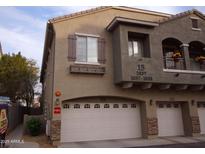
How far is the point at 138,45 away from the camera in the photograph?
13.7 metres

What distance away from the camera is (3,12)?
40.2ft

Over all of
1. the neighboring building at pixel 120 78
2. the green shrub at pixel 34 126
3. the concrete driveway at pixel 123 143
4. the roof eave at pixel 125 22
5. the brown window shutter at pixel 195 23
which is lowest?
the concrete driveway at pixel 123 143

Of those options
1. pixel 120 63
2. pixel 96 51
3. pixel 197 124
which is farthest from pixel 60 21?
pixel 197 124

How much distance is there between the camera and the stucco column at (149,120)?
12544 millimetres

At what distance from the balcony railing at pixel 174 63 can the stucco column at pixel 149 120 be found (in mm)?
3074

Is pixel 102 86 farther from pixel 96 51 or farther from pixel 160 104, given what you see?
pixel 160 104

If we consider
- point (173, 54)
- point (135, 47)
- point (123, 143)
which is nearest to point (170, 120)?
point (173, 54)

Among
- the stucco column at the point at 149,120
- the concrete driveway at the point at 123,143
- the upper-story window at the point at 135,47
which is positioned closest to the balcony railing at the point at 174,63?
the upper-story window at the point at 135,47

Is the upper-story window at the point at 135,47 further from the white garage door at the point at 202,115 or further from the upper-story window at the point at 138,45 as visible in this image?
the white garage door at the point at 202,115

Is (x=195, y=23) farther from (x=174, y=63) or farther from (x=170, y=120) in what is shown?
(x=170, y=120)

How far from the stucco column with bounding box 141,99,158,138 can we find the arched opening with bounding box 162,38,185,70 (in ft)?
10.2

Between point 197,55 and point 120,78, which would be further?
point 197,55

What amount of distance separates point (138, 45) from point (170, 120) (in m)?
5.58

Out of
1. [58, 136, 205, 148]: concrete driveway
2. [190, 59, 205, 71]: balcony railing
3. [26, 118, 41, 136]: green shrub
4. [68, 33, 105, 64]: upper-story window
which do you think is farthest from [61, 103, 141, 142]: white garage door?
[190, 59, 205, 71]: balcony railing
